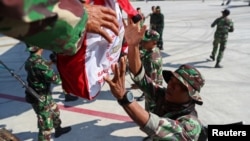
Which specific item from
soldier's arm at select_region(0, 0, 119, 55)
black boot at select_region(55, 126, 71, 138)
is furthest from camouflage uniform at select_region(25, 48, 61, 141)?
soldier's arm at select_region(0, 0, 119, 55)

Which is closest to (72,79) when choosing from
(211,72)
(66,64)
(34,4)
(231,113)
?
(66,64)

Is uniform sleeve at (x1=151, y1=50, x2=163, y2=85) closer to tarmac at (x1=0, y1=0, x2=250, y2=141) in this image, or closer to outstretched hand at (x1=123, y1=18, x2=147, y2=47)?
tarmac at (x1=0, y1=0, x2=250, y2=141)

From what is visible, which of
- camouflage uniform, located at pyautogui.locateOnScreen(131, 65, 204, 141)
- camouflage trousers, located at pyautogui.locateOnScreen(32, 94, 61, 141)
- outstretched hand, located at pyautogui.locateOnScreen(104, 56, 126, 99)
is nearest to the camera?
outstretched hand, located at pyautogui.locateOnScreen(104, 56, 126, 99)

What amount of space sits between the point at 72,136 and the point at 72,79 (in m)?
4.47

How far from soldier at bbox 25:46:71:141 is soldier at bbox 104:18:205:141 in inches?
88.6

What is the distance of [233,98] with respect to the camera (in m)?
7.30

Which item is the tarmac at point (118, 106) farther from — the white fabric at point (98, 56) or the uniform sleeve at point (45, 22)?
the uniform sleeve at point (45, 22)

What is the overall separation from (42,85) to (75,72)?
3.73 metres

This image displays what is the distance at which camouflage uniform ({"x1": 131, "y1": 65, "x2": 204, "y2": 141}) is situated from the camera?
2.29 metres

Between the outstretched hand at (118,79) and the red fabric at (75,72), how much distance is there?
36cm

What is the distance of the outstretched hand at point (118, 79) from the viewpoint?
2.01 meters

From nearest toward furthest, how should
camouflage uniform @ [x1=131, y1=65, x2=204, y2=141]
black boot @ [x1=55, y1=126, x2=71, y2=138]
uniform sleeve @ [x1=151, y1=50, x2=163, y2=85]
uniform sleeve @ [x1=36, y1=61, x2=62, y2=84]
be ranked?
1. camouflage uniform @ [x1=131, y1=65, x2=204, y2=141]
2. uniform sleeve @ [x1=36, y1=61, x2=62, y2=84]
3. uniform sleeve @ [x1=151, y1=50, x2=163, y2=85]
4. black boot @ [x1=55, y1=126, x2=71, y2=138]

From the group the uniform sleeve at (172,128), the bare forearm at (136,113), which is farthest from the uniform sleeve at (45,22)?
the uniform sleeve at (172,128)

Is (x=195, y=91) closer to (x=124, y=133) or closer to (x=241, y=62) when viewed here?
(x=124, y=133)
